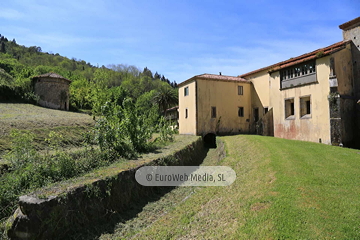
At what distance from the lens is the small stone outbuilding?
1530 inches

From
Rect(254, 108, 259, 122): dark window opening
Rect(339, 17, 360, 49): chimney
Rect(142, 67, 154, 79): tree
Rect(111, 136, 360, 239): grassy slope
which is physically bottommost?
Rect(111, 136, 360, 239): grassy slope

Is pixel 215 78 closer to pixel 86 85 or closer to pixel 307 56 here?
pixel 307 56

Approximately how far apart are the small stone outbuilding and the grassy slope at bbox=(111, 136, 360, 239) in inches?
1443

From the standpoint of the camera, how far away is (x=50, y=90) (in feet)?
129

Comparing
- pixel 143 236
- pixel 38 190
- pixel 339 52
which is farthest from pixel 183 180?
pixel 339 52

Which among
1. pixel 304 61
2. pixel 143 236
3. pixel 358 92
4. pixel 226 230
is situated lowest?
pixel 143 236

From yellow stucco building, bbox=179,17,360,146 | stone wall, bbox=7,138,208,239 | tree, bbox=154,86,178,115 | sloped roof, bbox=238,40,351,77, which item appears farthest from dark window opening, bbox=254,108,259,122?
stone wall, bbox=7,138,208,239

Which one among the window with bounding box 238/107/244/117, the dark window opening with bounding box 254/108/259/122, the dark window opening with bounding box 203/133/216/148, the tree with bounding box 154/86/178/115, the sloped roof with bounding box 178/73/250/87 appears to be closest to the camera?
the sloped roof with bounding box 178/73/250/87

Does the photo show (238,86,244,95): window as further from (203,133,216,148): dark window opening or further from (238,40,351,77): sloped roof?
(203,133,216,148): dark window opening

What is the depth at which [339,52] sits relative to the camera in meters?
17.1

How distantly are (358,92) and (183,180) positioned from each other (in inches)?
594

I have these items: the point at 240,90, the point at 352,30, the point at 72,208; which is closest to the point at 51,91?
the point at 240,90

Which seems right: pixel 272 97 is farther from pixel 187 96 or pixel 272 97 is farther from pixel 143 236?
pixel 143 236

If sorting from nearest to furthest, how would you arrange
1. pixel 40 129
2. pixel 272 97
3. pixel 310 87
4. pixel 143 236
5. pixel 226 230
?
pixel 226 230 < pixel 143 236 < pixel 40 129 < pixel 310 87 < pixel 272 97
